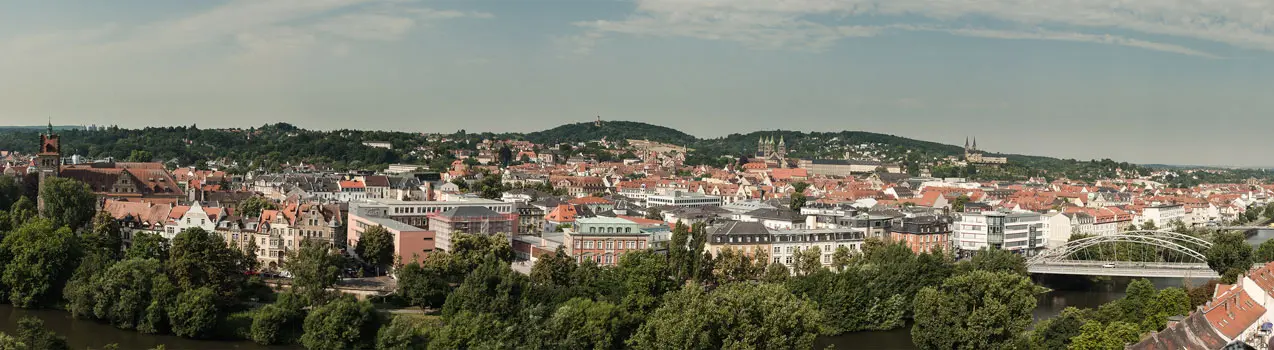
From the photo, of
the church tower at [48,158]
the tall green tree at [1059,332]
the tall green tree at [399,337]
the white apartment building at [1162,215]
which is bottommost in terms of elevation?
the tall green tree at [399,337]

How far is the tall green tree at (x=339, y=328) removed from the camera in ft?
119

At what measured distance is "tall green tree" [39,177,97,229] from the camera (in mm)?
53125

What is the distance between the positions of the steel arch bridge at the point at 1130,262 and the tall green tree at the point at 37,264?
1724 inches

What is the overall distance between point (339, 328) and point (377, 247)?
10.5 meters

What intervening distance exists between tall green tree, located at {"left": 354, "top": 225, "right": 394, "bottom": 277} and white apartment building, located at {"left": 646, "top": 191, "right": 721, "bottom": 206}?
37429mm

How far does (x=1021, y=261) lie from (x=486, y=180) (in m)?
47.0

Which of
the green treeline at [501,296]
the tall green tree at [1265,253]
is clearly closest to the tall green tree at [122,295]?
the green treeline at [501,296]

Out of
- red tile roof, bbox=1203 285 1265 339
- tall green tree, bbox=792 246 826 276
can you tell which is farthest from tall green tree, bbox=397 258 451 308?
red tile roof, bbox=1203 285 1265 339

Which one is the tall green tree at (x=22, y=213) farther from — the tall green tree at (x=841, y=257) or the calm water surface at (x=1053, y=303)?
the tall green tree at (x=841, y=257)

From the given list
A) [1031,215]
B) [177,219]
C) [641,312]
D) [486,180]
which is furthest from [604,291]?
[486,180]

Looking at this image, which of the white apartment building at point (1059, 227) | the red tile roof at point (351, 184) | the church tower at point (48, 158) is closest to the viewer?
the church tower at point (48, 158)

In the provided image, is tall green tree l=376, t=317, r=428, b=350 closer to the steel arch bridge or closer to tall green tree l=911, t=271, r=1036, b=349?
tall green tree l=911, t=271, r=1036, b=349

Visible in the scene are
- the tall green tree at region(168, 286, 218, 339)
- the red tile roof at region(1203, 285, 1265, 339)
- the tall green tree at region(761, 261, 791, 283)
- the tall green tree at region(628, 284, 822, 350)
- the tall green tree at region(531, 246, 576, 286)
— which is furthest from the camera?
the tall green tree at region(761, 261, 791, 283)

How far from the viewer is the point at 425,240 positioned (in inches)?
1893
